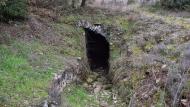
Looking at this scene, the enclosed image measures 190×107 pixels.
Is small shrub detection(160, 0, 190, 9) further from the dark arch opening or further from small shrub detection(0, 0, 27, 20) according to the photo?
small shrub detection(0, 0, 27, 20)

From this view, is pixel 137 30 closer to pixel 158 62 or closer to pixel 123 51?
pixel 123 51

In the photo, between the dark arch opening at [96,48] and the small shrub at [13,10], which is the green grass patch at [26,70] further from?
the dark arch opening at [96,48]

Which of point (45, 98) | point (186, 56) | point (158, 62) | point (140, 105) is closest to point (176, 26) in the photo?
point (158, 62)

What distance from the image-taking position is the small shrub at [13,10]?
2084 cm

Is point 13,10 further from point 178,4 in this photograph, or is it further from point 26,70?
point 178,4

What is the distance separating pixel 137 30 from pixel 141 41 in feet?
9.15

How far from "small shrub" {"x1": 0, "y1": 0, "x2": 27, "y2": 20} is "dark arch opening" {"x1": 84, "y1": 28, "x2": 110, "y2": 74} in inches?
227

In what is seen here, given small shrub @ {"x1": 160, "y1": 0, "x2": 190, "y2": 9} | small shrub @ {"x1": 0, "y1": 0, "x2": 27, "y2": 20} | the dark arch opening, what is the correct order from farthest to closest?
small shrub @ {"x1": 160, "y1": 0, "x2": 190, "y2": 9} → the dark arch opening → small shrub @ {"x1": 0, "y1": 0, "x2": 27, "y2": 20}

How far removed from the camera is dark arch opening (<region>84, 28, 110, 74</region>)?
26.3 meters

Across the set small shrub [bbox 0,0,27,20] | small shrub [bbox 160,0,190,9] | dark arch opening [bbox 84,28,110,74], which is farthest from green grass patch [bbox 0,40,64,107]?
small shrub [bbox 160,0,190,9]

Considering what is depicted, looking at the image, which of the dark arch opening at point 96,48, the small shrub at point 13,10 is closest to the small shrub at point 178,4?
the dark arch opening at point 96,48

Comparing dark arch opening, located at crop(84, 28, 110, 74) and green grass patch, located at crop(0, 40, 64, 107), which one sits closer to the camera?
green grass patch, located at crop(0, 40, 64, 107)

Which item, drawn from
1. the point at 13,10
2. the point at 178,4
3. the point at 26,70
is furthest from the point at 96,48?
the point at 26,70

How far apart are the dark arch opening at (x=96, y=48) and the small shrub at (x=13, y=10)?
18.9 feet
